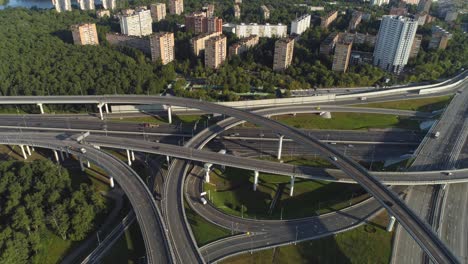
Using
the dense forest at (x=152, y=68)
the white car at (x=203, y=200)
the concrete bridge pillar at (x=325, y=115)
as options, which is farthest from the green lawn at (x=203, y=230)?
the concrete bridge pillar at (x=325, y=115)

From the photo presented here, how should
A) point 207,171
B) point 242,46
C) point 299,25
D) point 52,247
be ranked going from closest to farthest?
point 52,247, point 207,171, point 242,46, point 299,25

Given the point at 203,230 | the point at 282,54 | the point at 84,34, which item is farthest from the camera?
the point at 84,34

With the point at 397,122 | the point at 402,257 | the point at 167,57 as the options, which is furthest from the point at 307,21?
the point at 402,257

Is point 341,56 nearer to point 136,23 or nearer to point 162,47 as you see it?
point 162,47

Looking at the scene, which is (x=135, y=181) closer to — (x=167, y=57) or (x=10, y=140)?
(x=10, y=140)

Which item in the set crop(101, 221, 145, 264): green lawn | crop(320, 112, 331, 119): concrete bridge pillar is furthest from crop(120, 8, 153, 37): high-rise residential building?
crop(101, 221, 145, 264): green lawn

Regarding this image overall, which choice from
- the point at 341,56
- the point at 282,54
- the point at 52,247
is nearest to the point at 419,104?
the point at 341,56

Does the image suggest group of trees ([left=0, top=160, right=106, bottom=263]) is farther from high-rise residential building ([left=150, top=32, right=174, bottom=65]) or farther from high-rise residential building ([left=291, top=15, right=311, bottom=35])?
high-rise residential building ([left=291, top=15, right=311, bottom=35])
